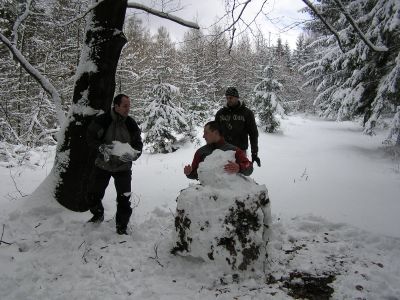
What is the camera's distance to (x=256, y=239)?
3693 mm

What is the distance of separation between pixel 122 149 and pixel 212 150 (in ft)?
4.14

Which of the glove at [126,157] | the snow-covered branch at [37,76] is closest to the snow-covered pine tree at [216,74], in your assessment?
the snow-covered branch at [37,76]

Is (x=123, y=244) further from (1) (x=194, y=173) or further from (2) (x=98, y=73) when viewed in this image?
(2) (x=98, y=73)

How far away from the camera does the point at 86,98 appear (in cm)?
523

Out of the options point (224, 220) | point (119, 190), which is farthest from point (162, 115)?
point (224, 220)

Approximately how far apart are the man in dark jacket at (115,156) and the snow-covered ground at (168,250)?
376mm

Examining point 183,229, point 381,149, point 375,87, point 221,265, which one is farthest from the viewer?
point 381,149

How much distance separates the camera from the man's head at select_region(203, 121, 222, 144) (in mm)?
4102

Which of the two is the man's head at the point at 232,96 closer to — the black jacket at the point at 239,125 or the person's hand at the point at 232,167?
the black jacket at the point at 239,125

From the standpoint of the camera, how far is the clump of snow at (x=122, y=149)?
4547 mm

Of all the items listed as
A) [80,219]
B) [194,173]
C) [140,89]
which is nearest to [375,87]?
[194,173]

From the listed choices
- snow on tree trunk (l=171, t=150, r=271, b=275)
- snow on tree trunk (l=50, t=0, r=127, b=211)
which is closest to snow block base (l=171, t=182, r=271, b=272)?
snow on tree trunk (l=171, t=150, r=271, b=275)

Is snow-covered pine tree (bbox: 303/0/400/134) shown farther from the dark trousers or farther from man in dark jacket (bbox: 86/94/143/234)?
the dark trousers

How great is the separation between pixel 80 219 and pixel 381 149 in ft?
43.7
